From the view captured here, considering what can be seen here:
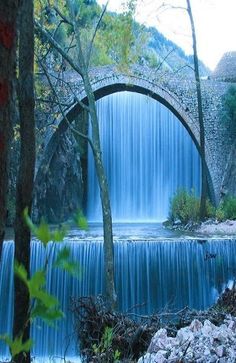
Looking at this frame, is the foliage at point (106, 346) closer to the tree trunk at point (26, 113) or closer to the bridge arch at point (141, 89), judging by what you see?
the tree trunk at point (26, 113)

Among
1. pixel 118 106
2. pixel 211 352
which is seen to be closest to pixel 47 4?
pixel 211 352

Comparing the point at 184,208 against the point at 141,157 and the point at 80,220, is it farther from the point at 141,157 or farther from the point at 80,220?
the point at 80,220

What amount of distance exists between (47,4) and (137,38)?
2977 mm

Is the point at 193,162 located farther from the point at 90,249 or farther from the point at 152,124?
the point at 90,249

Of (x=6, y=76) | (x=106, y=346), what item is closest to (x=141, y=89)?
(x=106, y=346)

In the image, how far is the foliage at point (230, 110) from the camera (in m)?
16.0

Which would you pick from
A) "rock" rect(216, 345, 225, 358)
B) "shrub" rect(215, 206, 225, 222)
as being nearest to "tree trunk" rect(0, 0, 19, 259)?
"rock" rect(216, 345, 225, 358)

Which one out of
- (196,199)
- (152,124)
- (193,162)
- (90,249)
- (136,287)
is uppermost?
(152,124)

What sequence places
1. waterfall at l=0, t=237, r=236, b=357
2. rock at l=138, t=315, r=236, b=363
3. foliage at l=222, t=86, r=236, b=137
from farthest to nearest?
→ foliage at l=222, t=86, r=236, b=137, waterfall at l=0, t=237, r=236, b=357, rock at l=138, t=315, r=236, b=363

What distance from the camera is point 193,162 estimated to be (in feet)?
56.9

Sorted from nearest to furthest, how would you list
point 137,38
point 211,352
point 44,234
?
1. point 44,234
2. point 211,352
3. point 137,38

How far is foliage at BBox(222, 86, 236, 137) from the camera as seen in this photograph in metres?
16.0

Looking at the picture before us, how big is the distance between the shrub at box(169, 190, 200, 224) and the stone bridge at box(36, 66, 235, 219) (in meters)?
2.20

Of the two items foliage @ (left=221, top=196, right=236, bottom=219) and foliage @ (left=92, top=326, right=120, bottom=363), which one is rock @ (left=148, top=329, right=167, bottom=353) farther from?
foliage @ (left=221, top=196, right=236, bottom=219)
